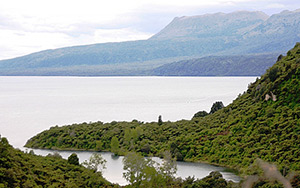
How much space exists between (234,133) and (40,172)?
32.4 m

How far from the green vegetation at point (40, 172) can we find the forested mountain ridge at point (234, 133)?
1767 centimetres

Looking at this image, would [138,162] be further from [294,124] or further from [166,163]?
Answer: [294,124]

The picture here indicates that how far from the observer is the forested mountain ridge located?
196 feet

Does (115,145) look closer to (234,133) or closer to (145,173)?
(234,133)

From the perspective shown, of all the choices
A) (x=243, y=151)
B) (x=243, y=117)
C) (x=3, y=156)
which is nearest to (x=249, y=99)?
(x=243, y=117)

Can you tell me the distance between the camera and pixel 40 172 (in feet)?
144

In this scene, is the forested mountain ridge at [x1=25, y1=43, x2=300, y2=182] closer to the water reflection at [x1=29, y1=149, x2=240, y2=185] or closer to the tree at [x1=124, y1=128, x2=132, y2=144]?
the tree at [x1=124, y1=128, x2=132, y2=144]

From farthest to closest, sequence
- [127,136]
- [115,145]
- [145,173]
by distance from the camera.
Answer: [127,136] → [115,145] → [145,173]

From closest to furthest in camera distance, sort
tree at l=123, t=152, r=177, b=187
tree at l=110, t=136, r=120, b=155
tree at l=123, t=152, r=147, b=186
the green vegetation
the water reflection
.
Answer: the green vegetation
tree at l=123, t=152, r=177, b=187
tree at l=123, t=152, r=147, b=186
the water reflection
tree at l=110, t=136, r=120, b=155

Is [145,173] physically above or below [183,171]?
above

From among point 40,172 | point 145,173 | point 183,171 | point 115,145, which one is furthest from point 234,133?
point 40,172

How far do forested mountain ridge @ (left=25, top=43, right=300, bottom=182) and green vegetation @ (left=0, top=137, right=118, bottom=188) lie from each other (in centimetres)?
1767

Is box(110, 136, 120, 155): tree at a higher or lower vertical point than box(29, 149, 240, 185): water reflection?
higher

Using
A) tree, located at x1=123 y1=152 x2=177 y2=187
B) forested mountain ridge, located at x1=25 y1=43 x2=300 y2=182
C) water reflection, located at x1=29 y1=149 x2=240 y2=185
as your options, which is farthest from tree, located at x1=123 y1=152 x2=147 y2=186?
forested mountain ridge, located at x1=25 y1=43 x2=300 y2=182
